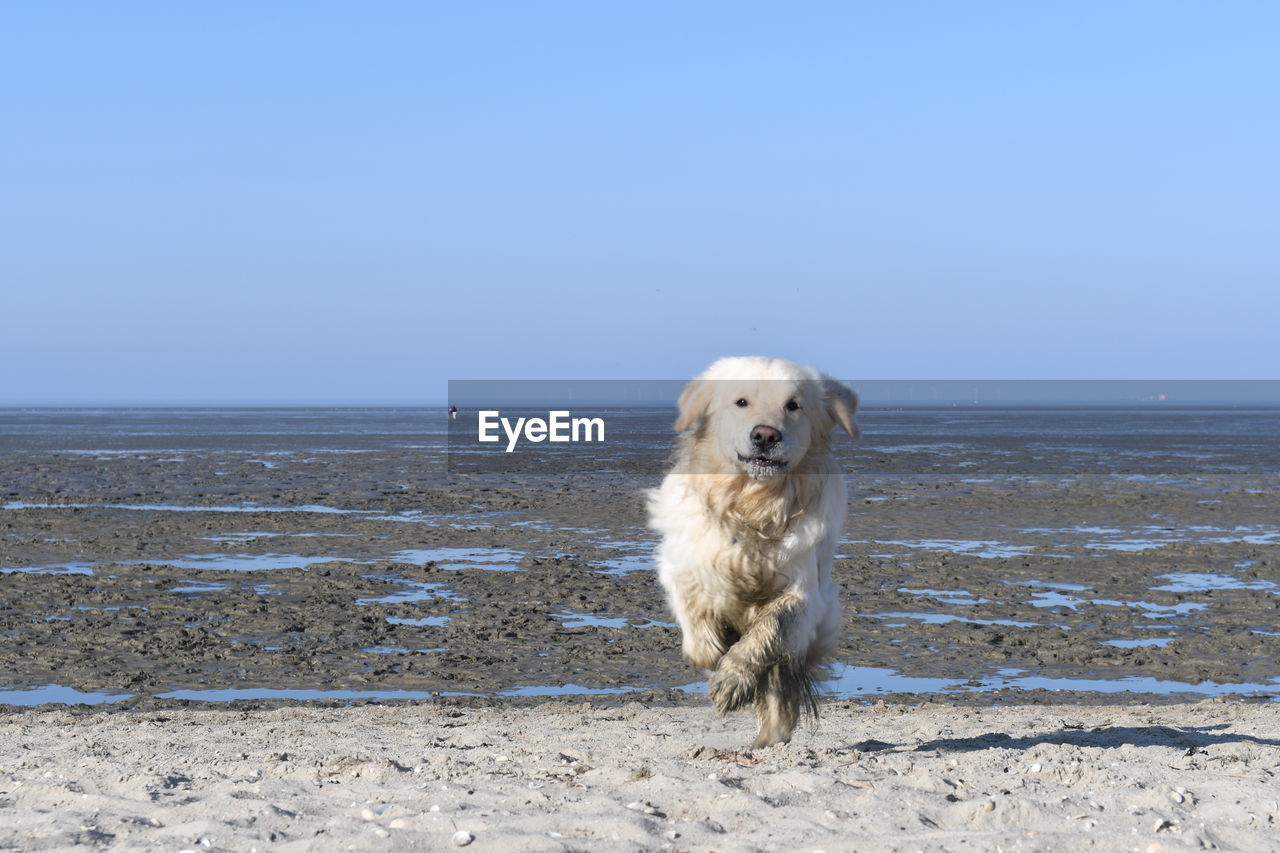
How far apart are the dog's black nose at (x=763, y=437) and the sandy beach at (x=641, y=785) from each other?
1.41 m

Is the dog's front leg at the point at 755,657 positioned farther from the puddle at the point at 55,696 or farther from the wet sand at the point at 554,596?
the puddle at the point at 55,696

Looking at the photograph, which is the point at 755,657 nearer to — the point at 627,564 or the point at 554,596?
the point at 554,596

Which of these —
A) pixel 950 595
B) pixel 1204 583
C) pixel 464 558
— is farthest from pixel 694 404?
pixel 464 558

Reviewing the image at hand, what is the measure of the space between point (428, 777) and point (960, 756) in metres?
2.43

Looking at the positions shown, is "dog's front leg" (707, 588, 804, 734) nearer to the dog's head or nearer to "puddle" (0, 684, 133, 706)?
the dog's head

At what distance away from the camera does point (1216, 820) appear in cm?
494

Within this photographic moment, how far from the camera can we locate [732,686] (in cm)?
601

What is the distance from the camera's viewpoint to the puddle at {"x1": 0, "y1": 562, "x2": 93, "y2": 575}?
1388 centimetres

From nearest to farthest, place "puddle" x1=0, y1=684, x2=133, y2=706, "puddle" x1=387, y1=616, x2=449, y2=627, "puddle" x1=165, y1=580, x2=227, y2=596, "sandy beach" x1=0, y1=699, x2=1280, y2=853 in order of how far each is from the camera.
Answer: "sandy beach" x1=0, y1=699, x2=1280, y2=853 < "puddle" x1=0, y1=684, x2=133, y2=706 < "puddle" x1=387, y1=616, x2=449, y2=627 < "puddle" x1=165, y1=580, x2=227, y2=596

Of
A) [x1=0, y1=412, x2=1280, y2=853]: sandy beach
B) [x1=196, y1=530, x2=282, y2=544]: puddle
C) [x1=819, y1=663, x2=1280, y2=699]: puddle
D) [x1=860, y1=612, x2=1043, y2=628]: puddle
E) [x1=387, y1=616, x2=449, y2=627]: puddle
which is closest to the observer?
[x1=0, y1=412, x2=1280, y2=853]: sandy beach

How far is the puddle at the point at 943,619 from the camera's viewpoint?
37.3 feet

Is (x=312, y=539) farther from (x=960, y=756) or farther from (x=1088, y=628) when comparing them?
(x=960, y=756)

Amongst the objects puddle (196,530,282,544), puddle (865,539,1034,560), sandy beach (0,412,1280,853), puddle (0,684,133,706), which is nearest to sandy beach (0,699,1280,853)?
sandy beach (0,412,1280,853)

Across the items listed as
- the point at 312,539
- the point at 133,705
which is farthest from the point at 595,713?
the point at 312,539
